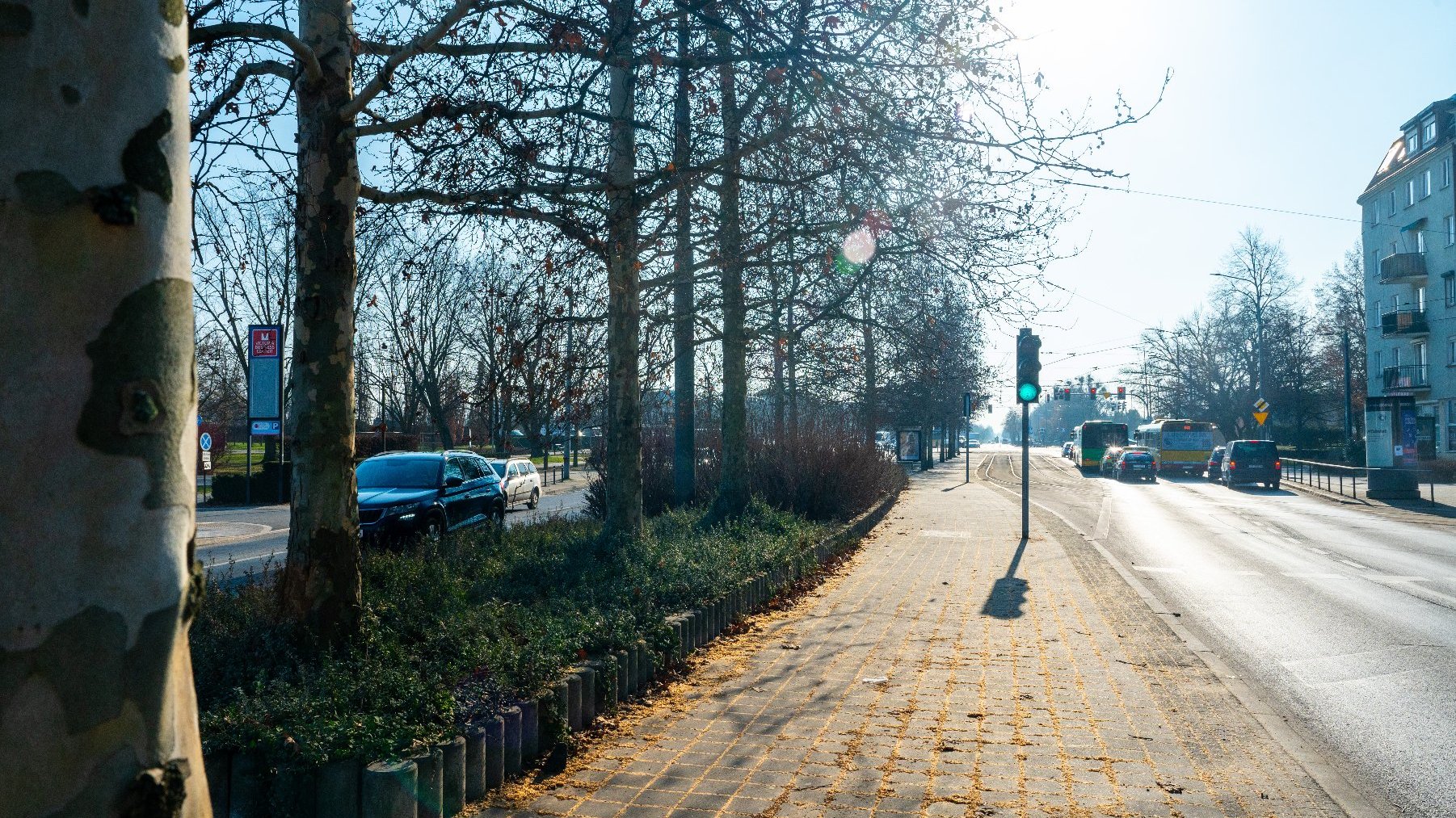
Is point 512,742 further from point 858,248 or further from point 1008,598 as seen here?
point 858,248

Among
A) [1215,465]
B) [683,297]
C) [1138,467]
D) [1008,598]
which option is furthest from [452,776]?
[1215,465]

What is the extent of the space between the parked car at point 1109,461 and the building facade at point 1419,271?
12.4m

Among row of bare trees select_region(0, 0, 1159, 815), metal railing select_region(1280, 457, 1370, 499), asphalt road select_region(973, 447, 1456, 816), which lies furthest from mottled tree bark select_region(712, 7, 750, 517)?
metal railing select_region(1280, 457, 1370, 499)

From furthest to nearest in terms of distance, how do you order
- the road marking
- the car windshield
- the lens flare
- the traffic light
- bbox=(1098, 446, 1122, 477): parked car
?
bbox=(1098, 446, 1122, 477): parked car → the road marking → the traffic light → the car windshield → the lens flare

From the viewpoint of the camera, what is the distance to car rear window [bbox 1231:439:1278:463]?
3616 cm

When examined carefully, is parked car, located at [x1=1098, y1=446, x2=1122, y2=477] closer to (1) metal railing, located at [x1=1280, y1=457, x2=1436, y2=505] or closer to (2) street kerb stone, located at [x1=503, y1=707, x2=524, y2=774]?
(1) metal railing, located at [x1=1280, y1=457, x2=1436, y2=505]

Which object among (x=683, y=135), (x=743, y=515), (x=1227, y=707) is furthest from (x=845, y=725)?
(x=743, y=515)

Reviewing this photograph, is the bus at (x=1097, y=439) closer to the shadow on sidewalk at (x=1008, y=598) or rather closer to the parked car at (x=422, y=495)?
the parked car at (x=422, y=495)

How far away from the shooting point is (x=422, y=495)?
14836mm

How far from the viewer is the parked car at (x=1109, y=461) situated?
49784 mm

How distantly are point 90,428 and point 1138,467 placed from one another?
152 ft

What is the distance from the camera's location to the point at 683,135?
8961mm

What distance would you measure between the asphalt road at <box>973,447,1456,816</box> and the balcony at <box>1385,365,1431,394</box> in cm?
2938

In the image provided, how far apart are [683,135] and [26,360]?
772 cm
